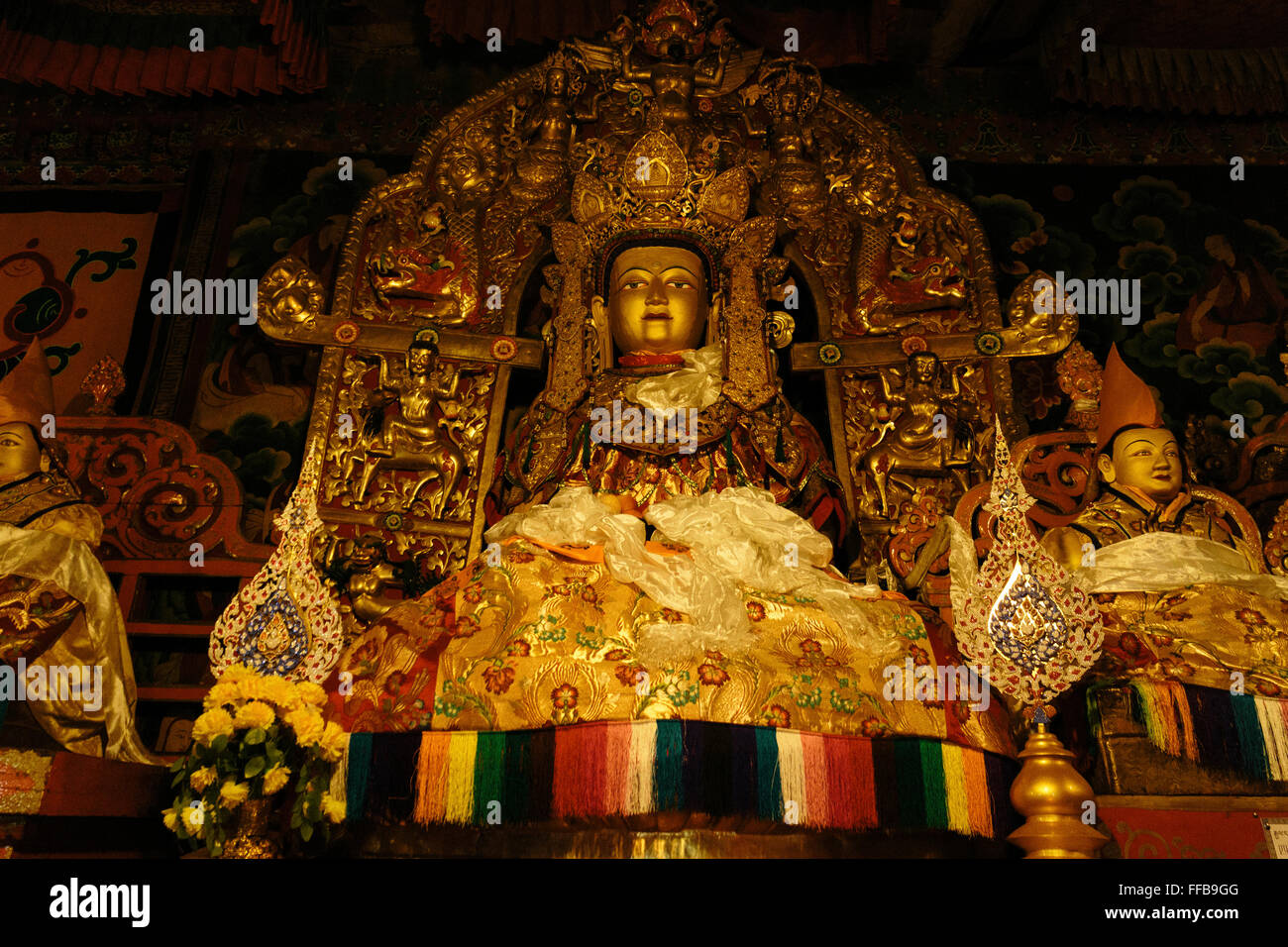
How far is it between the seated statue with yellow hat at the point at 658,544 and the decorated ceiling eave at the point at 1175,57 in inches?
71.5

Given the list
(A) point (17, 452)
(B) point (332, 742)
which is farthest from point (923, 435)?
(A) point (17, 452)

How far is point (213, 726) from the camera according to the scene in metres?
2.89

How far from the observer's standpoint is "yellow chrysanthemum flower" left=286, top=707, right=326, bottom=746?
294cm

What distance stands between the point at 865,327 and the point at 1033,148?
5.13 ft

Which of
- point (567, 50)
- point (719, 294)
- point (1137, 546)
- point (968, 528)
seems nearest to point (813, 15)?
point (567, 50)

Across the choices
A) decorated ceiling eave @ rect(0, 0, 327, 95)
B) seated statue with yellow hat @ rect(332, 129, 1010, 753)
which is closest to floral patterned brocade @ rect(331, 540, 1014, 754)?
seated statue with yellow hat @ rect(332, 129, 1010, 753)

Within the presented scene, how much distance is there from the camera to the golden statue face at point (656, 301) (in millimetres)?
4742

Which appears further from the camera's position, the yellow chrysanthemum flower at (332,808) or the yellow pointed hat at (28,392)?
the yellow pointed hat at (28,392)

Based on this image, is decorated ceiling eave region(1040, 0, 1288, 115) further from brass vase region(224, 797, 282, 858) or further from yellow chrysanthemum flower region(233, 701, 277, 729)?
brass vase region(224, 797, 282, 858)

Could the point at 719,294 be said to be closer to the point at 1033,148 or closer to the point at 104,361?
the point at 1033,148

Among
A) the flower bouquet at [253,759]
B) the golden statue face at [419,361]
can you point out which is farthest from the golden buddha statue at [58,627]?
the golden statue face at [419,361]

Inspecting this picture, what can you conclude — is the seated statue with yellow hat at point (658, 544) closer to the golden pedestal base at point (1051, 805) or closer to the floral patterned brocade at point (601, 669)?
the floral patterned brocade at point (601, 669)

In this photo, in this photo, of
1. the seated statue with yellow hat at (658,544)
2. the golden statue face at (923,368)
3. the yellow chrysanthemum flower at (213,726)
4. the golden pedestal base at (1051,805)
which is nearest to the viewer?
the golden pedestal base at (1051,805)

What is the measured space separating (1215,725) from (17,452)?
152 inches
